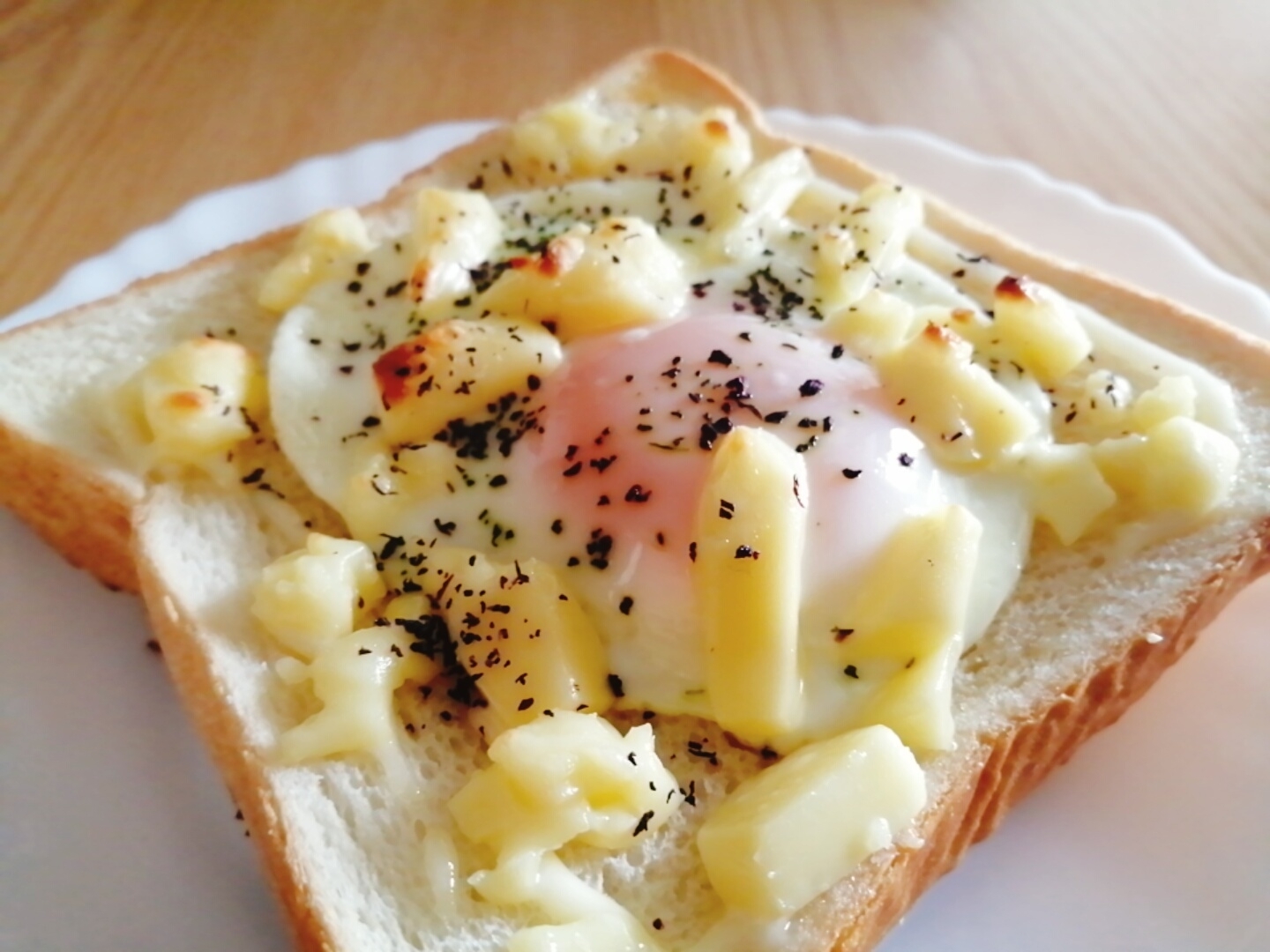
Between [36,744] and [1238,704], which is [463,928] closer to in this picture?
[36,744]

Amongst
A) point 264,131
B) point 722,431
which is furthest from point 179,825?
point 264,131

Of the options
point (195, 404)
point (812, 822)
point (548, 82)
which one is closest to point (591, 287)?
point (195, 404)

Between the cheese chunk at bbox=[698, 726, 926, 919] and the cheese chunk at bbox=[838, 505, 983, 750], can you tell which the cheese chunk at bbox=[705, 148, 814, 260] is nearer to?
the cheese chunk at bbox=[838, 505, 983, 750]

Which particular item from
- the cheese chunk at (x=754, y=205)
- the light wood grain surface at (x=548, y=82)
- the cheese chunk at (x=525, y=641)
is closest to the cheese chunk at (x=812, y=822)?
the cheese chunk at (x=525, y=641)

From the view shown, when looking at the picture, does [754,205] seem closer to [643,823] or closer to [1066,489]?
[1066,489]

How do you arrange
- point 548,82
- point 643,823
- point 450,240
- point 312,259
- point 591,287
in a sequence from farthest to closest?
1. point 548,82
2. point 312,259
3. point 450,240
4. point 591,287
5. point 643,823
